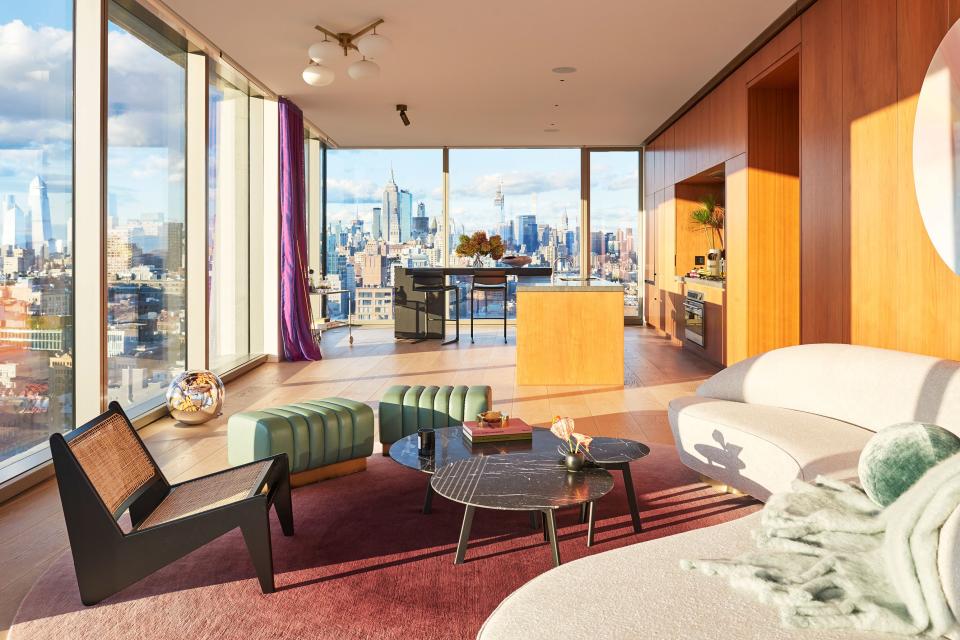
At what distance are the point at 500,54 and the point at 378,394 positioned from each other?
2908mm

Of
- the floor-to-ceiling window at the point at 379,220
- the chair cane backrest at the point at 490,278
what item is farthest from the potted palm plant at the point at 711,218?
the floor-to-ceiling window at the point at 379,220

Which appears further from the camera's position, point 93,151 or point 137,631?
point 93,151

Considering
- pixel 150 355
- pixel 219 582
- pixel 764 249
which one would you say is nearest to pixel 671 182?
pixel 764 249

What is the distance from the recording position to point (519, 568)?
8.59 feet

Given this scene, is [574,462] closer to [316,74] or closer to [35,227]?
[35,227]

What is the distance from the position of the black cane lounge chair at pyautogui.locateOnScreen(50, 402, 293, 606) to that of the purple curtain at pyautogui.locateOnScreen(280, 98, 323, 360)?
5.08 m

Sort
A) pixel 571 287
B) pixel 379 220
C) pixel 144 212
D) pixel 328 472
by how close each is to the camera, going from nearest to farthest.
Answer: pixel 328 472 → pixel 144 212 → pixel 571 287 → pixel 379 220

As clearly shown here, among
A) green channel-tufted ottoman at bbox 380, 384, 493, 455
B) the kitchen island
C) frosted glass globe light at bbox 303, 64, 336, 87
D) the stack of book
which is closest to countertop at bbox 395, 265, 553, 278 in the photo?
the kitchen island

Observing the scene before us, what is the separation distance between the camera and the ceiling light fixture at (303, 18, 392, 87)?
17.4ft

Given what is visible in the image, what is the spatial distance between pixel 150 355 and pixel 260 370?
6.64 feet

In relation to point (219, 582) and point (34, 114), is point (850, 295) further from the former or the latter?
point (34, 114)

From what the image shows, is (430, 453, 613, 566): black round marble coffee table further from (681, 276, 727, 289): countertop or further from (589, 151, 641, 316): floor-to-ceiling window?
(589, 151, 641, 316): floor-to-ceiling window

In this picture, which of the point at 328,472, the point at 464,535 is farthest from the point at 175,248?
the point at 464,535

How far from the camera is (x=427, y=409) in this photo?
12.9 feet
